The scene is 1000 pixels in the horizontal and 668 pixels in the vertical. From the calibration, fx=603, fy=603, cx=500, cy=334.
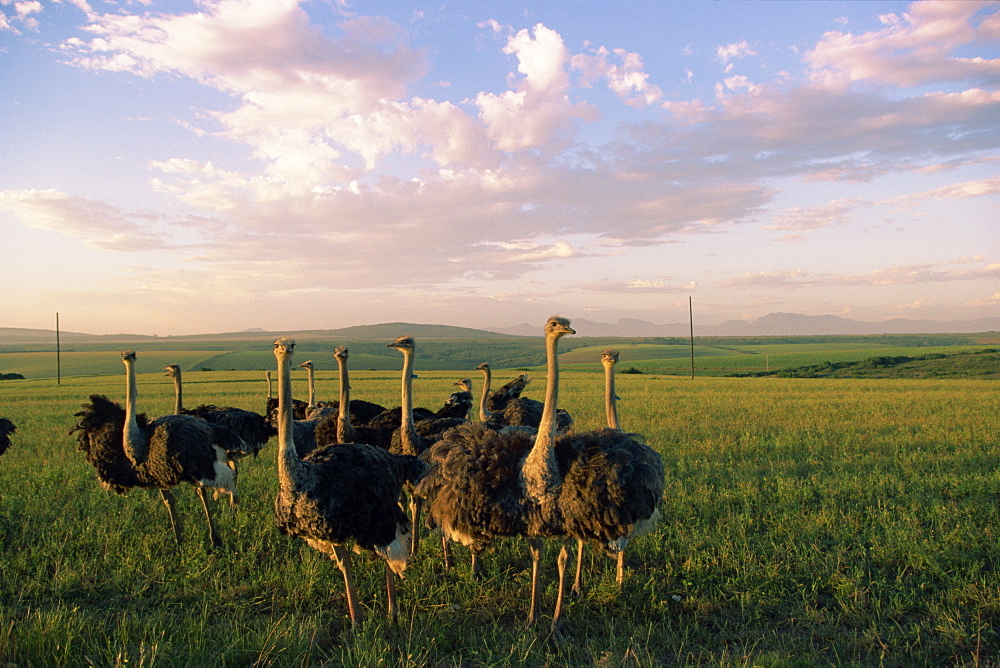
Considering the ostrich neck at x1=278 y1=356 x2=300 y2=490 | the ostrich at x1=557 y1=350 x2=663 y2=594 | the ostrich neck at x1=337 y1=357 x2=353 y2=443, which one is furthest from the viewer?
the ostrich neck at x1=337 y1=357 x2=353 y2=443

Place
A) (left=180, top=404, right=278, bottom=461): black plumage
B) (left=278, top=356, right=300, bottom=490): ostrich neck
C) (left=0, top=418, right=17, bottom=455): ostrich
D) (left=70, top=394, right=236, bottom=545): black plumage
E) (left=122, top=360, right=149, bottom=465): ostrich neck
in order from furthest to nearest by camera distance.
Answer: (left=0, top=418, right=17, bottom=455): ostrich
(left=180, top=404, right=278, bottom=461): black plumage
(left=122, top=360, right=149, bottom=465): ostrich neck
(left=70, top=394, right=236, bottom=545): black plumage
(left=278, top=356, right=300, bottom=490): ostrich neck

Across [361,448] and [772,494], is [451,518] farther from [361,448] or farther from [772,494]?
[772,494]

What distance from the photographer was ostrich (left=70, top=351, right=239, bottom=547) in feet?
22.2

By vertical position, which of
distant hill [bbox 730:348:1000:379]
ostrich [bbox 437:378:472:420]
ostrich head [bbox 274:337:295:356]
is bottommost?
distant hill [bbox 730:348:1000:379]

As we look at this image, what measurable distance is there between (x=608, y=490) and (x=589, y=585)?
1.53 meters

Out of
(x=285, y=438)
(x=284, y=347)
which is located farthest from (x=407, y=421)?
(x=284, y=347)

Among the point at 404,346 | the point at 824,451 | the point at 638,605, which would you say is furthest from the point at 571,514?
the point at 824,451

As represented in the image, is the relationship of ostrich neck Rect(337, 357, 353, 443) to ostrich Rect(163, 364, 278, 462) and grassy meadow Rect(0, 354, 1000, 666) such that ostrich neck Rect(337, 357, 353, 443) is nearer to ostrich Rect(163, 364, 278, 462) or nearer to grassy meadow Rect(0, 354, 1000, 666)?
grassy meadow Rect(0, 354, 1000, 666)

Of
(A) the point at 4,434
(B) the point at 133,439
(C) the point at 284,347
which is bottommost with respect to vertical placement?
(A) the point at 4,434

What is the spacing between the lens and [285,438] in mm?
5027

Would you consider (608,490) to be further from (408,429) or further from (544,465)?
(408,429)

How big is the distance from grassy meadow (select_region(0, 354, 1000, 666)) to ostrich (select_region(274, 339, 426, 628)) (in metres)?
0.51

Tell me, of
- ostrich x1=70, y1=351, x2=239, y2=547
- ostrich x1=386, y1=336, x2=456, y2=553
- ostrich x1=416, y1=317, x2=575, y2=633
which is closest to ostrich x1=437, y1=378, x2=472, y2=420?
ostrich x1=386, y1=336, x2=456, y2=553

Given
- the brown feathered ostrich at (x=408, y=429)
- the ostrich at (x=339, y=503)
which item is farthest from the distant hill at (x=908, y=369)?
the ostrich at (x=339, y=503)
